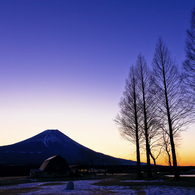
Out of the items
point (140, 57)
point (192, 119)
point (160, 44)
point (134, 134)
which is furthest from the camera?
point (140, 57)

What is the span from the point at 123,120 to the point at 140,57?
308 inches

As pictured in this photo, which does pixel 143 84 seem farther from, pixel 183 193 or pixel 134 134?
pixel 183 193

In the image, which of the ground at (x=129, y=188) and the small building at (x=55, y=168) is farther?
the small building at (x=55, y=168)

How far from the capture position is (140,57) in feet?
82.2

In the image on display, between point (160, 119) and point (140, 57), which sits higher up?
point (140, 57)

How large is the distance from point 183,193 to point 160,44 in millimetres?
14756

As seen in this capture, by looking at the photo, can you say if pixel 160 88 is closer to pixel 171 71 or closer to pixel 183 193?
pixel 171 71

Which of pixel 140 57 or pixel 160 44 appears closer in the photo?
pixel 160 44

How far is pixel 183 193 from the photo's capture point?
11211mm

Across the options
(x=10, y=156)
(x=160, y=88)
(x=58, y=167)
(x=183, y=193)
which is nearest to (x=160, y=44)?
(x=160, y=88)

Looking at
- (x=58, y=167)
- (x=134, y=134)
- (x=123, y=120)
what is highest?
(x=123, y=120)

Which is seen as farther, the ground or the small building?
the small building

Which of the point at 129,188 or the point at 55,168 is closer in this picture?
the point at 129,188

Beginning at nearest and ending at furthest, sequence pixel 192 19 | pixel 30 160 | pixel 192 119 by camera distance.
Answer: pixel 192 19
pixel 192 119
pixel 30 160
